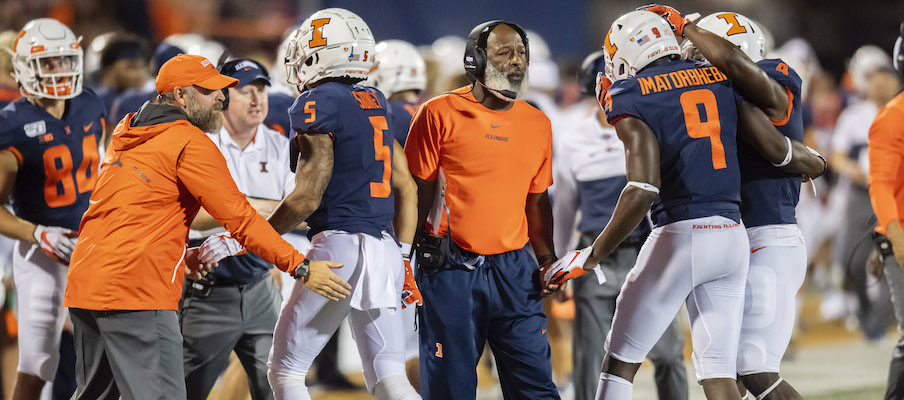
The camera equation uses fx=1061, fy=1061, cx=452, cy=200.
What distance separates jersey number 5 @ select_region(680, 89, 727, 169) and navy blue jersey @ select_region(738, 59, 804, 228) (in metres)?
0.39

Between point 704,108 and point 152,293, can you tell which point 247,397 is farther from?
point 704,108

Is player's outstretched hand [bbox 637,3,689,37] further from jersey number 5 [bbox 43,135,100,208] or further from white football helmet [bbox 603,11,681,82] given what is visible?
jersey number 5 [bbox 43,135,100,208]

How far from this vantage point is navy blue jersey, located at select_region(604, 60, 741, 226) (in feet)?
14.7

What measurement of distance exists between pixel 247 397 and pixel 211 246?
153 centimetres

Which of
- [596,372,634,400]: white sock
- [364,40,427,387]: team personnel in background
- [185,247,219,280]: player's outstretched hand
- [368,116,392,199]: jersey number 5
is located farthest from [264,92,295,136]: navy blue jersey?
[596,372,634,400]: white sock

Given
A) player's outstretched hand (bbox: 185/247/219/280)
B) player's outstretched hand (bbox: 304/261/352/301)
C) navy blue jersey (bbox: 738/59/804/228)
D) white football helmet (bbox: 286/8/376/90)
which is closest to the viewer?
player's outstretched hand (bbox: 304/261/352/301)

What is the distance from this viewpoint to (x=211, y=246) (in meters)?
4.66

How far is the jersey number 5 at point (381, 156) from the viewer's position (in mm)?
4535

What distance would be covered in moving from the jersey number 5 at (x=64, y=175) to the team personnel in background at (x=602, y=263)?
269cm

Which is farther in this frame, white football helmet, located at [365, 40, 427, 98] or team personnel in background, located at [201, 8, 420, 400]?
white football helmet, located at [365, 40, 427, 98]

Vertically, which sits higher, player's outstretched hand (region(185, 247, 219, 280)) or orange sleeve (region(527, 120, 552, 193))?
orange sleeve (region(527, 120, 552, 193))

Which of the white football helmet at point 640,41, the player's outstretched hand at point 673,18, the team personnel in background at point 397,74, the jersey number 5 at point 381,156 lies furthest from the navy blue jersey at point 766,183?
the team personnel in background at point 397,74

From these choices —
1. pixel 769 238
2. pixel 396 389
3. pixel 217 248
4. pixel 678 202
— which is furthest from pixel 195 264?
pixel 769 238

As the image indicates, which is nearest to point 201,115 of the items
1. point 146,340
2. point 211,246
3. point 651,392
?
point 211,246
